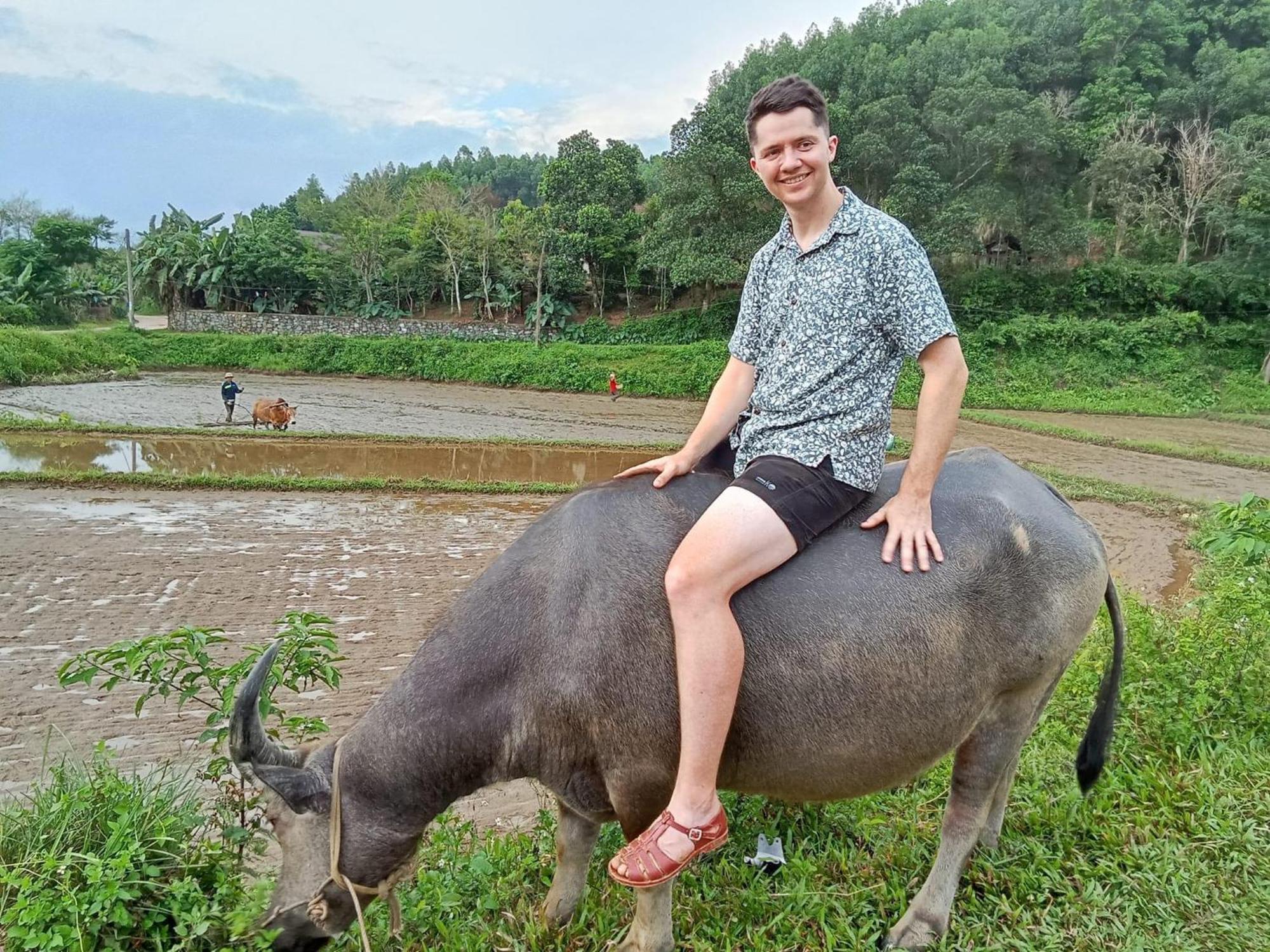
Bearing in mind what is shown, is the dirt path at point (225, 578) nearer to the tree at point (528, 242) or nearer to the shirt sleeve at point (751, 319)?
the shirt sleeve at point (751, 319)

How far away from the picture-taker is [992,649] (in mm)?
2453

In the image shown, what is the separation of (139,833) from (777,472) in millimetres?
2432

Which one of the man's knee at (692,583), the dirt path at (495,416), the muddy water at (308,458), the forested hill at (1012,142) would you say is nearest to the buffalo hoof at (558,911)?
the man's knee at (692,583)

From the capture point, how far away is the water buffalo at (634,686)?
85.6 inches

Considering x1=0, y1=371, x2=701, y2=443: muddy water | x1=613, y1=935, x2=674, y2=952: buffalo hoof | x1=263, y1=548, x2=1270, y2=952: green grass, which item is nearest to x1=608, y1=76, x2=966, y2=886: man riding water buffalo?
x1=613, y1=935, x2=674, y2=952: buffalo hoof

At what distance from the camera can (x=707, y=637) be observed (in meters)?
2.04

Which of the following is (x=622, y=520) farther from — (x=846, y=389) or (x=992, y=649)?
(x=992, y=649)

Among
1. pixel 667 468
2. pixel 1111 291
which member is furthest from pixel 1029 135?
pixel 667 468

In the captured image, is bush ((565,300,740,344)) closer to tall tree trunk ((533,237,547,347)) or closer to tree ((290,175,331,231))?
tall tree trunk ((533,237,547,347))

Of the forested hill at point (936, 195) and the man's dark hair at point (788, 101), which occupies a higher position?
the forested hill at point (936, 195)

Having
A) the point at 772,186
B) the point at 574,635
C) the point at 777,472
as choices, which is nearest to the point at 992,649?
the point at 777,472

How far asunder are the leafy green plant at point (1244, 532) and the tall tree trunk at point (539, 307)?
85.3ft

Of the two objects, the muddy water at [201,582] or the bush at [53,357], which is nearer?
the muddy water at [201,582]

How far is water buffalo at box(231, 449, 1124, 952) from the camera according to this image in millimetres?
2174
